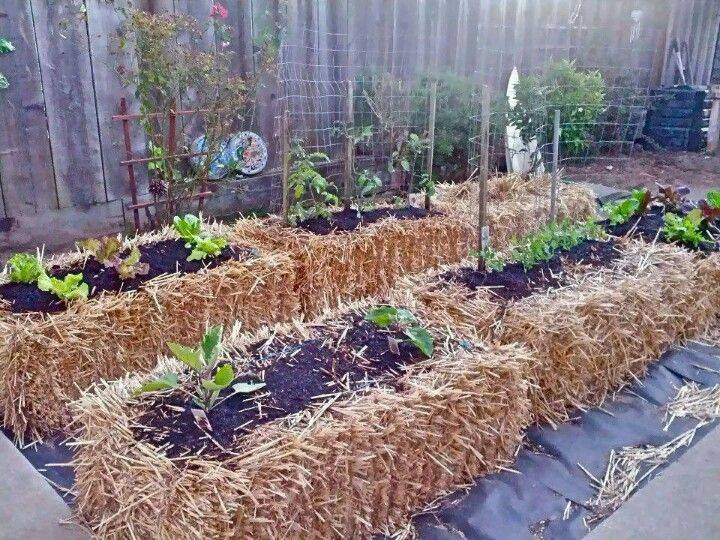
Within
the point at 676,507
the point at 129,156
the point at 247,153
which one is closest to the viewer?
the point at 676,507

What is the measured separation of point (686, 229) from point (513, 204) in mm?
1444

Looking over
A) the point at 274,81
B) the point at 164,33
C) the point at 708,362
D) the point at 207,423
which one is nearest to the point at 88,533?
the point at 207,423

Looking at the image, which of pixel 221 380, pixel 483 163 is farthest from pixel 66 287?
pixel 483 163

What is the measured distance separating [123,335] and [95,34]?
8.32 feet

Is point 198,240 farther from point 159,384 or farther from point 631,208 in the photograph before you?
point 631,208

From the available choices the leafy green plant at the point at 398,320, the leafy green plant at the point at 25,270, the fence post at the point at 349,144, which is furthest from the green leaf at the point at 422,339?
the fence post at the point at 349,144

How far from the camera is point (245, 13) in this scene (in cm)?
517

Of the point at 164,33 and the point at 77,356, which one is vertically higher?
the point at 164,33

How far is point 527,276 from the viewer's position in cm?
314

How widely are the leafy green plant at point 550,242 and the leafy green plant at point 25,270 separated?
230 cm

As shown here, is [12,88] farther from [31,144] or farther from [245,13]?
[245,13]

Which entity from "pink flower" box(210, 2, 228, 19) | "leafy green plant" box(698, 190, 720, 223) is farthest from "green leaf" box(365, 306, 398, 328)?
"pink flower" box(210, 2, 228, 19)

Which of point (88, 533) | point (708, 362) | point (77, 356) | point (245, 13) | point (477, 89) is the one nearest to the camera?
point (88, 533)

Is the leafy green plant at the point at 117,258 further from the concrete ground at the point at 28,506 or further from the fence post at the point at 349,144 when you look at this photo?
the fence post at the point at 349,144
